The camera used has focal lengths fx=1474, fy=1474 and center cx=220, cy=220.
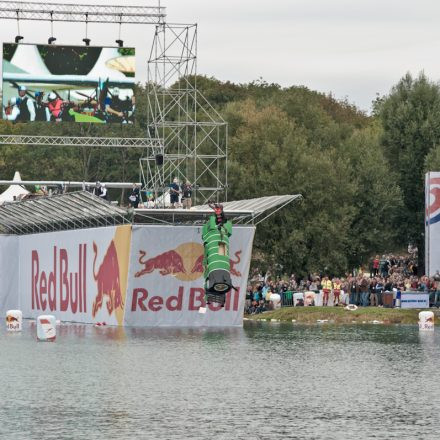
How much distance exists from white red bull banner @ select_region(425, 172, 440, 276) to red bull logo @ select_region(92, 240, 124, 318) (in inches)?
635

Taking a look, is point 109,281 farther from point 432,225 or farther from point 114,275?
point 432,225

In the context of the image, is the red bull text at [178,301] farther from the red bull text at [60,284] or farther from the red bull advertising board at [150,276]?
the red bull text at [60,284]

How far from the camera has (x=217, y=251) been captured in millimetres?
60000

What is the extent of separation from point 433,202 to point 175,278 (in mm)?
15737

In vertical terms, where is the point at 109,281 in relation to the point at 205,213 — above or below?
below

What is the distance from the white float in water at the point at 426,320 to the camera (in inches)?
2435

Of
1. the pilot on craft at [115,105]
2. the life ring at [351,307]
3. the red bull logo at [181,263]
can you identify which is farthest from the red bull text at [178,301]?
the pilot on craft at [115,105]

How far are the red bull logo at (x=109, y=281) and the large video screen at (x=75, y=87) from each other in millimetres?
10273

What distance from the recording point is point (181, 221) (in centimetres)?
6462

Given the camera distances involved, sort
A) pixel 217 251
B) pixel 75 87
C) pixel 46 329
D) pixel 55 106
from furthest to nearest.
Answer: pixel 75 87
pixel 55 106
pixel 217 251
pixel 46 329

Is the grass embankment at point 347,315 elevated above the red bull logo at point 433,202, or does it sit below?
below

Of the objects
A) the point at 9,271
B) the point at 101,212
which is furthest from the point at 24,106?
the point at 101,212

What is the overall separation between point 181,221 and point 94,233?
3.99 m

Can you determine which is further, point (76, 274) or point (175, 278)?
point (76, 274)
